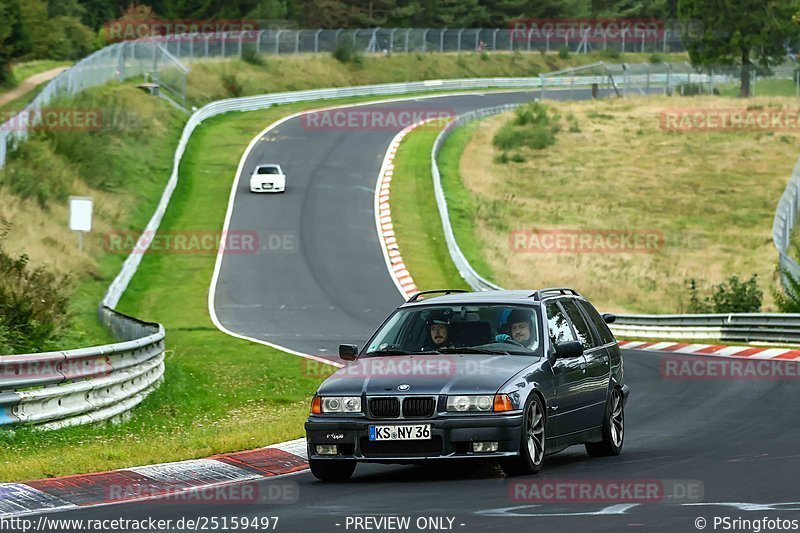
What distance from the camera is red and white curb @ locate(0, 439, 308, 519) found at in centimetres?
970

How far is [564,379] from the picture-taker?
38.7 ft

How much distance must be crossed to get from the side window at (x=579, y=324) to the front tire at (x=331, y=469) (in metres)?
2.83

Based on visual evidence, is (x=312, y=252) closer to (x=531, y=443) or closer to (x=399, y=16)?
(x=531, y=443)

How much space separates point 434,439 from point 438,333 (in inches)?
55.0

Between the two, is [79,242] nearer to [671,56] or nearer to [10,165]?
[10,165]

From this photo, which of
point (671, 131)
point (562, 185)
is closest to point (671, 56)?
point (671, 131)

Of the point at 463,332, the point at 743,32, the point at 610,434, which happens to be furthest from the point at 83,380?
the point at 743,32

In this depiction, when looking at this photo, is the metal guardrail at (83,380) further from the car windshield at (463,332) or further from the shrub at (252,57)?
the shrub at (252,57)

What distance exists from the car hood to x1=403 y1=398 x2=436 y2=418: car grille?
0.21 ft

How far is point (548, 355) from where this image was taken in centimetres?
1166

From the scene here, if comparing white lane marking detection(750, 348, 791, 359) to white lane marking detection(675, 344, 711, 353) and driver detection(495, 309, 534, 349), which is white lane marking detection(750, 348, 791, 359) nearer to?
white lane marking detection(675, 344, 711, 353)

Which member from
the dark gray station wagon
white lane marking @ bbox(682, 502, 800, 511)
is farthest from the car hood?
white lane marking @ bbox(682, 502, 800, 511)

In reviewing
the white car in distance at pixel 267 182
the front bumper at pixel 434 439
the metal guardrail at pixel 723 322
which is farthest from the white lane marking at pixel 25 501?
the white car in distance at pixel 267 182

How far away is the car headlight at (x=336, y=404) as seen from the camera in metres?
10.8
